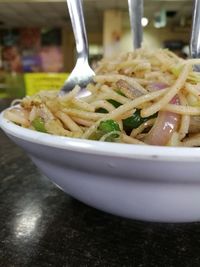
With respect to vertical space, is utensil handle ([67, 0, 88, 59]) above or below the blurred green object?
above

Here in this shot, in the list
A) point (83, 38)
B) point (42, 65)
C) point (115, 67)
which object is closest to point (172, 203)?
point (115, 67)

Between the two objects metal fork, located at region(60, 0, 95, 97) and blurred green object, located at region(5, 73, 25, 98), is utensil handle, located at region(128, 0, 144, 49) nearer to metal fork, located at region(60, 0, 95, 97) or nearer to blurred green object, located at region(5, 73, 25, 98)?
metal fork, located at region(60, 0, 95, 97)

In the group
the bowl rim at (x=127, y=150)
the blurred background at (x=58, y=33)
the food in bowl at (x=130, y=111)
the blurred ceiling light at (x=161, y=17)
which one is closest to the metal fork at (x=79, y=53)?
the food in bowl at (x=130, y=111)

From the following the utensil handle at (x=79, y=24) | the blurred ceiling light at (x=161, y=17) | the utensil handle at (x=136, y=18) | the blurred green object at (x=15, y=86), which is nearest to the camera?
the utensil handle at (x=79, y=24)

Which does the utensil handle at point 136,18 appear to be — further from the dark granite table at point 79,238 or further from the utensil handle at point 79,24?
the dark granite table at point 79,238

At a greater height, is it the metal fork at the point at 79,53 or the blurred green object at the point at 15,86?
the metal fork at the point at 79,53

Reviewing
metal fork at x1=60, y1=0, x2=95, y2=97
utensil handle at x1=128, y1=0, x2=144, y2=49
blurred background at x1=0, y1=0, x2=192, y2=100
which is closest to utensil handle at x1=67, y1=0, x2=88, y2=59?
metal fork at x1=60, y1=0, x2=95, y2=97

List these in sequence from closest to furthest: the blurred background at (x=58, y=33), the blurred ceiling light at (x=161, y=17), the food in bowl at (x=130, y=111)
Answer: the food in bowl at (x=130, y=111) → the blurred background at (x=58, y=33) → the blurred ceiling light at (x=161, y=17)

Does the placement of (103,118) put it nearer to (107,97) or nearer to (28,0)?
(107,97)
